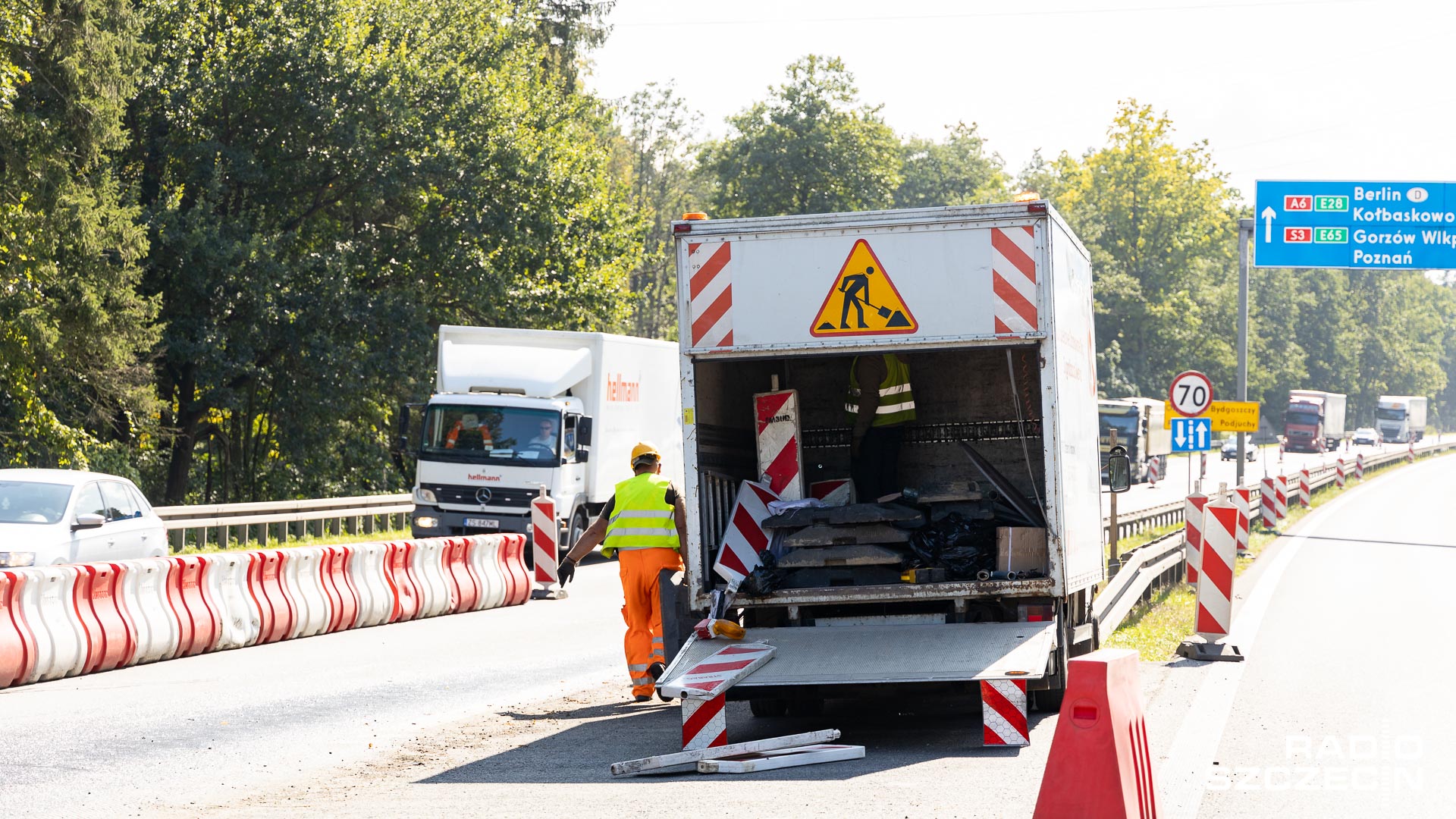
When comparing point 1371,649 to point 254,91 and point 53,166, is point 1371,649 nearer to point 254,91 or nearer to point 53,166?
point 53,166

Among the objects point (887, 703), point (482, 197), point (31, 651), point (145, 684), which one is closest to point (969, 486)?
point (887, 703)

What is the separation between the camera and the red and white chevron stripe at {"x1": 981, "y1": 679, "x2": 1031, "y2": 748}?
8383 mm

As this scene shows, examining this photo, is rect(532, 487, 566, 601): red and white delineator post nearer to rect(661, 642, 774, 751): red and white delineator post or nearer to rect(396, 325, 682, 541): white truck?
rect(396, 325, 682, 541): white truck

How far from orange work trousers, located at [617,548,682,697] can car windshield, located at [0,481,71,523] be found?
6.13m

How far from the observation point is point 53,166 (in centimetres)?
2684

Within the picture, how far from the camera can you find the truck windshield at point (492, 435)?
2320 cm

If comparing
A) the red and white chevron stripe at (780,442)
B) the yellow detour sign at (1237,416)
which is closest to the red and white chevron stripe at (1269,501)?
the yellow detour sign at (1237,416)

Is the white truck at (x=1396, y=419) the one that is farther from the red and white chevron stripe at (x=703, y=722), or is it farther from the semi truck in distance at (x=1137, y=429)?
the red and white chevron stripe at (x=703, y=722)

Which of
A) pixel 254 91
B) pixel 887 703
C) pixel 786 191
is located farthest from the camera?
pixel 786 191

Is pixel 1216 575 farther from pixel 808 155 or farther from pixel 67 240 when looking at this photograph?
pixel 808 155

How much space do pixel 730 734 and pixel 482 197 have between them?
2691cm

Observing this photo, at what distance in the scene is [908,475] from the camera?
1256 centimetres

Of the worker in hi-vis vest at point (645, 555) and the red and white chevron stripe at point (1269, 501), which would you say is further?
the red and white chevron stripe at point (1269, 501)

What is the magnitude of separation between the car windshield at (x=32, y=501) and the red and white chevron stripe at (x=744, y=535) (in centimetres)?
683
